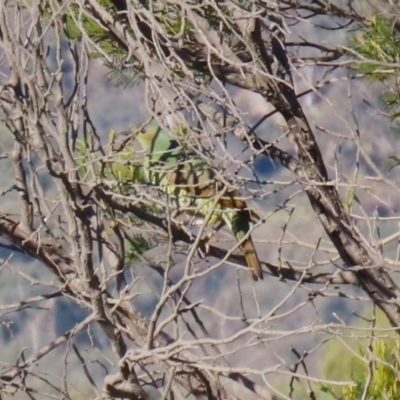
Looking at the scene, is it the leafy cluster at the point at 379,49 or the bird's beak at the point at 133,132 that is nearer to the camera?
the bird's beak at the point at 133,132

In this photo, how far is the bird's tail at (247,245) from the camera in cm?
288

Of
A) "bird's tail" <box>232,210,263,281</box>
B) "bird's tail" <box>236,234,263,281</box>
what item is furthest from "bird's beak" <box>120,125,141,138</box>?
"bird's tail" <box>236,234,263,281</box>

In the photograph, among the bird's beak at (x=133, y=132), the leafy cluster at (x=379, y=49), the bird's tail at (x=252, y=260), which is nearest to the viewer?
the bird's beak at (x=133, y=132)

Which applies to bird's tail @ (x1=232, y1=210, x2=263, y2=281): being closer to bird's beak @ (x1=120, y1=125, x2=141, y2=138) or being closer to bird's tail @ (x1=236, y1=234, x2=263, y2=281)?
bird's tail @ (x1=236, y1=234, x2=263, y2=281)

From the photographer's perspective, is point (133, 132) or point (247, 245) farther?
point (247, 245)

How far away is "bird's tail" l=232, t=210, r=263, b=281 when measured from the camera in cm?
288

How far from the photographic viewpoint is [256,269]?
2.88 meters

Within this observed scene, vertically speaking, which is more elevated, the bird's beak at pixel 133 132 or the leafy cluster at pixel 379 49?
the leafy cluster at pixel 379 49

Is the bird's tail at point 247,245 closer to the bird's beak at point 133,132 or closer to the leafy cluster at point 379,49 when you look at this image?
the bird's beak at point 133,132

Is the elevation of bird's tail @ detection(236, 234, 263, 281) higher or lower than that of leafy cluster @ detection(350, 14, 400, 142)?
lower

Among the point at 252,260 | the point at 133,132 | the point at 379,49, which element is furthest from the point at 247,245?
the point at 133,132

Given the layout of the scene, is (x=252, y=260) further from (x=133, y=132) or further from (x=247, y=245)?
(x=133, y=132)

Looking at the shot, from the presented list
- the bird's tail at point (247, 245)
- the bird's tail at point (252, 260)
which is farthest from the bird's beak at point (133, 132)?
the bird's tail at point (252, 260)

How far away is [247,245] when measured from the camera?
304 centimetres
